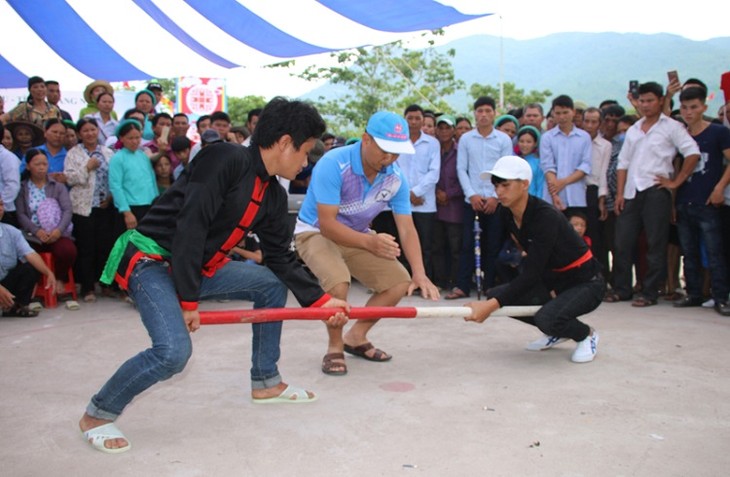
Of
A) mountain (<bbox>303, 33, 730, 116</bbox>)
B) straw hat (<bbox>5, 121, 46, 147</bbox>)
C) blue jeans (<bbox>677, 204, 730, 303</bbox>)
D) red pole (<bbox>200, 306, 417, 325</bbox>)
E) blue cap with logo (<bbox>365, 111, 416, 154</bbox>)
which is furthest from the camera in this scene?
mountain (<bbox>303, 33, 730, 116</bbox>)

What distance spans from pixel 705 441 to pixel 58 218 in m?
5.60

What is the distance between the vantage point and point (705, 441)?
3.08 metres

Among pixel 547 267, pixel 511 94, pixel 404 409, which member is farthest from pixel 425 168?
pixel 511 94

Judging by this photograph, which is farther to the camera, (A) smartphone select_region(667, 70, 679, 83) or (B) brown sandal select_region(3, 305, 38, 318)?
(A) smartphone select_region(667, 70, 679, 83)

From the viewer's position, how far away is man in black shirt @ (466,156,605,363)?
4.20 m

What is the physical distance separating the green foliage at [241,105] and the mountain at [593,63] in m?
55.2

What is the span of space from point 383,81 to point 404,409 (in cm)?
1916

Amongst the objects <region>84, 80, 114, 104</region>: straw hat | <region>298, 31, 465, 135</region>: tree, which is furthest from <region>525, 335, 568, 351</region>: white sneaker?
<region>298, 31, 465, 135</region>: tree

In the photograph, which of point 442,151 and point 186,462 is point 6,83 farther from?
point 186,462

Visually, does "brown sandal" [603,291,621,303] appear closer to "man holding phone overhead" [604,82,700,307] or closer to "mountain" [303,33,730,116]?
"man holding phone overhead" [604,82,700,307]

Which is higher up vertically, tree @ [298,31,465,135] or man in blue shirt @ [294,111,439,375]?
tree @ [298,31,465,135]

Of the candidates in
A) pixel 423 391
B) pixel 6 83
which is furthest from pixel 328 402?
pixel 6 83

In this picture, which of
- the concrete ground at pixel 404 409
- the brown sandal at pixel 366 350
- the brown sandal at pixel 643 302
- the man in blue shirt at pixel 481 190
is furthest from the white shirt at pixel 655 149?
the brown sandal at pixel 366 350

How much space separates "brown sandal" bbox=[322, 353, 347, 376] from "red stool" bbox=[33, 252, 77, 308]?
10.5 ft
